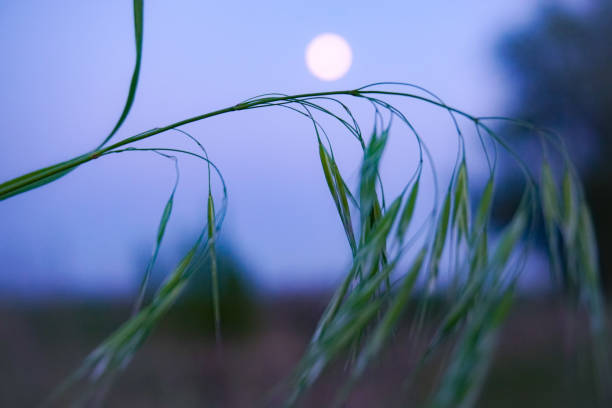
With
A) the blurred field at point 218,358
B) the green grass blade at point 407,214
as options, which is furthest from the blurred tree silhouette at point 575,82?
the green grass blade at point 407,214

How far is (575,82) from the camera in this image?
6.56 feet

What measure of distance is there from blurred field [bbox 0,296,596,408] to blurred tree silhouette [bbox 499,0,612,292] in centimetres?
52

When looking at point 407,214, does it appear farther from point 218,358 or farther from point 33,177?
point 218,358

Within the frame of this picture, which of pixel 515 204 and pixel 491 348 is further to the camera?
pixel 515 204

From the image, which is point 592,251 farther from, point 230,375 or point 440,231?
point 230,375

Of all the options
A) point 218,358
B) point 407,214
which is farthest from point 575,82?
point 407,214

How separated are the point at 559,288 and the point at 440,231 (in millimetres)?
67

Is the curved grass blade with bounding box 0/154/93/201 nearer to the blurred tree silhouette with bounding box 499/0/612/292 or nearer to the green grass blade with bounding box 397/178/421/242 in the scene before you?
the green grass blade with bounding box 397/178/421/242

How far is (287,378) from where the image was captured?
25 centimetres

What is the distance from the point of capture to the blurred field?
4.55 feet

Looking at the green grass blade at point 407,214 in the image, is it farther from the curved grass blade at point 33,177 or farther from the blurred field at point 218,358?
the blurred field at point 218,358

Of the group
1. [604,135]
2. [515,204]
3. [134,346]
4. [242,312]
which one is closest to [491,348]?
[134,346]

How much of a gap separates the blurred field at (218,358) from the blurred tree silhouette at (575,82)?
1.69 feet

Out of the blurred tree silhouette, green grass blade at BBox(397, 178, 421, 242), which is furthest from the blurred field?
green grass blade at BBox(397, 178, 421, 242)
